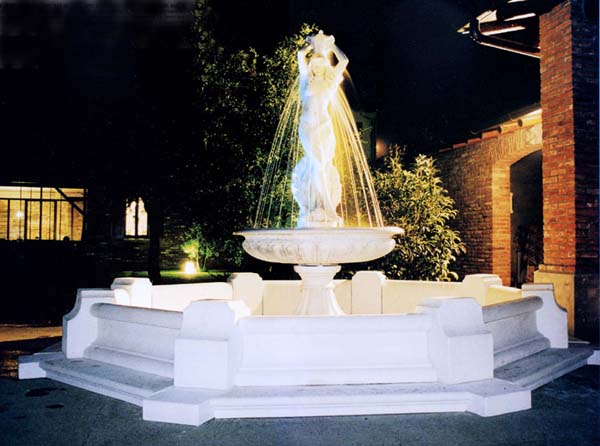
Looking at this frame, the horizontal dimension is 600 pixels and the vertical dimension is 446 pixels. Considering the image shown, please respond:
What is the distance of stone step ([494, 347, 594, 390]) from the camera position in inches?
199

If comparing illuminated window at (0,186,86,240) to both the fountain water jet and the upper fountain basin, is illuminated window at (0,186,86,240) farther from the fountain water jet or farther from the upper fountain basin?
the upper fountain basin

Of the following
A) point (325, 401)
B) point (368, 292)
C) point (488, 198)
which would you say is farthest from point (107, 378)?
point (488, 198)

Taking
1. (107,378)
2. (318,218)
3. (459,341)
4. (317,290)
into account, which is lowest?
(107,378)

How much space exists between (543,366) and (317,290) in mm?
2750

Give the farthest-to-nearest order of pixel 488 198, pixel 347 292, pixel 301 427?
pixel 488 198
pixel 347 292
pixel 301 427

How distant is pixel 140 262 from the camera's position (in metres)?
22.7

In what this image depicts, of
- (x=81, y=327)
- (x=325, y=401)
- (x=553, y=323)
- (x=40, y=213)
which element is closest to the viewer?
(x=325, y=401)

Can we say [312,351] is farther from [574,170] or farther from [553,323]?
[574,170]

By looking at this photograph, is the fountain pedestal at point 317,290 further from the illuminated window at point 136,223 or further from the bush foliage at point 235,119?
the illuminated window at point 136,223

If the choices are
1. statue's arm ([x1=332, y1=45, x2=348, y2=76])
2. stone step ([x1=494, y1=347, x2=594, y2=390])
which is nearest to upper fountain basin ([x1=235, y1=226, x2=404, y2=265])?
stone step ([x1=494, y1=347, x2=594, y2=390])

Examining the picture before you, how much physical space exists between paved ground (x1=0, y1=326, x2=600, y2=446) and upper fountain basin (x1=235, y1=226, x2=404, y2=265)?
200 cm

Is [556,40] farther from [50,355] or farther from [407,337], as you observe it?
[50,355]

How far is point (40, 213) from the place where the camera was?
910 inches

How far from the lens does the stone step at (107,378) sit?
4.76 meters
